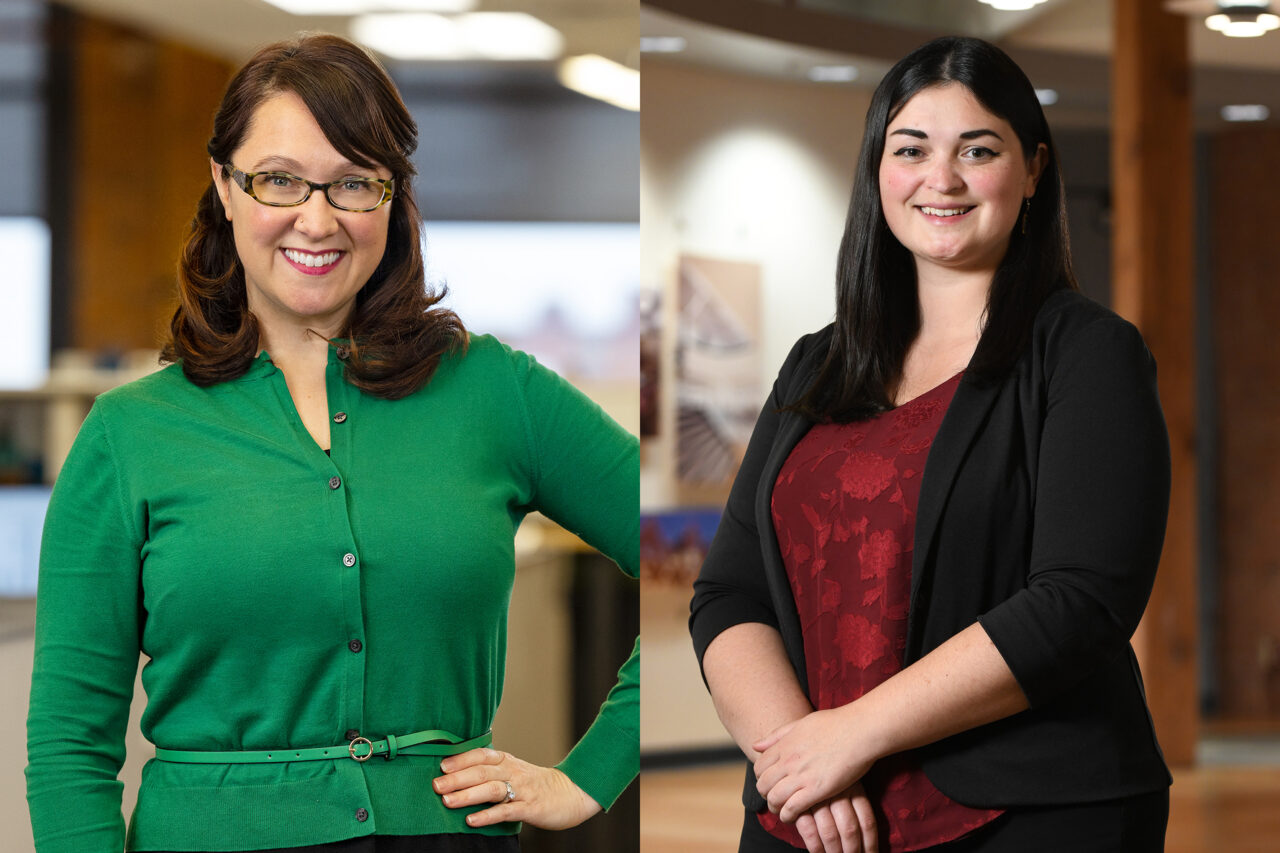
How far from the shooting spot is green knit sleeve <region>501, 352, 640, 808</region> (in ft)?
4.13

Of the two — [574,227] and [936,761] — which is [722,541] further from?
[574,227]

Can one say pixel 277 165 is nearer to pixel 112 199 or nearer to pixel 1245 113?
pixel 112 199

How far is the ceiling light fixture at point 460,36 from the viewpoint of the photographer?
4.88 feet

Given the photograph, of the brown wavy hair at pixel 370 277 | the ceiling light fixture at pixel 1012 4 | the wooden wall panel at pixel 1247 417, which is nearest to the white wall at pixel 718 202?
the ceiling light fixture at pixel 1012 4

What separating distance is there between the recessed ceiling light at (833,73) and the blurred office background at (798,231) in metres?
0.01

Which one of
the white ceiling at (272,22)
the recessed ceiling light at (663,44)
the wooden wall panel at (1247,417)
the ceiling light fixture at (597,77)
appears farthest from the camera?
the wooden wall panel at (1247,417)

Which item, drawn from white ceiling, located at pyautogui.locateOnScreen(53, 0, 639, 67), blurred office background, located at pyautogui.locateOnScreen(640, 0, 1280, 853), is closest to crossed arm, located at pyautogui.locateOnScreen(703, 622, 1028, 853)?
white ceiling, located at pyautogui.locateOnScreen(53, 0, 639, 67)

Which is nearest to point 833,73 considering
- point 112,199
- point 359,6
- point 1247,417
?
point 112,199

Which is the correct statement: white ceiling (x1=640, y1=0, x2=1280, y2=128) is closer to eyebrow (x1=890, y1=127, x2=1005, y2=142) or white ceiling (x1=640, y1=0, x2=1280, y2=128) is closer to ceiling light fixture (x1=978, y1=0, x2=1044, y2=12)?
ceiling light fixture (x1=978, y1=0, x2=1044, y2=12)

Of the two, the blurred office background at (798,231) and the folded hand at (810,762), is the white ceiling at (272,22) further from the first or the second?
the blurred office background at (798,231)

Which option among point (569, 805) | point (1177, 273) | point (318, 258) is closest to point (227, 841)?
point (569, 805)

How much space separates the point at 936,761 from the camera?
44.1 inches

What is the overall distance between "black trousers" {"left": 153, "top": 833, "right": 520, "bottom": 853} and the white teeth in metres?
0.49

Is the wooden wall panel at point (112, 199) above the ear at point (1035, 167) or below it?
above
